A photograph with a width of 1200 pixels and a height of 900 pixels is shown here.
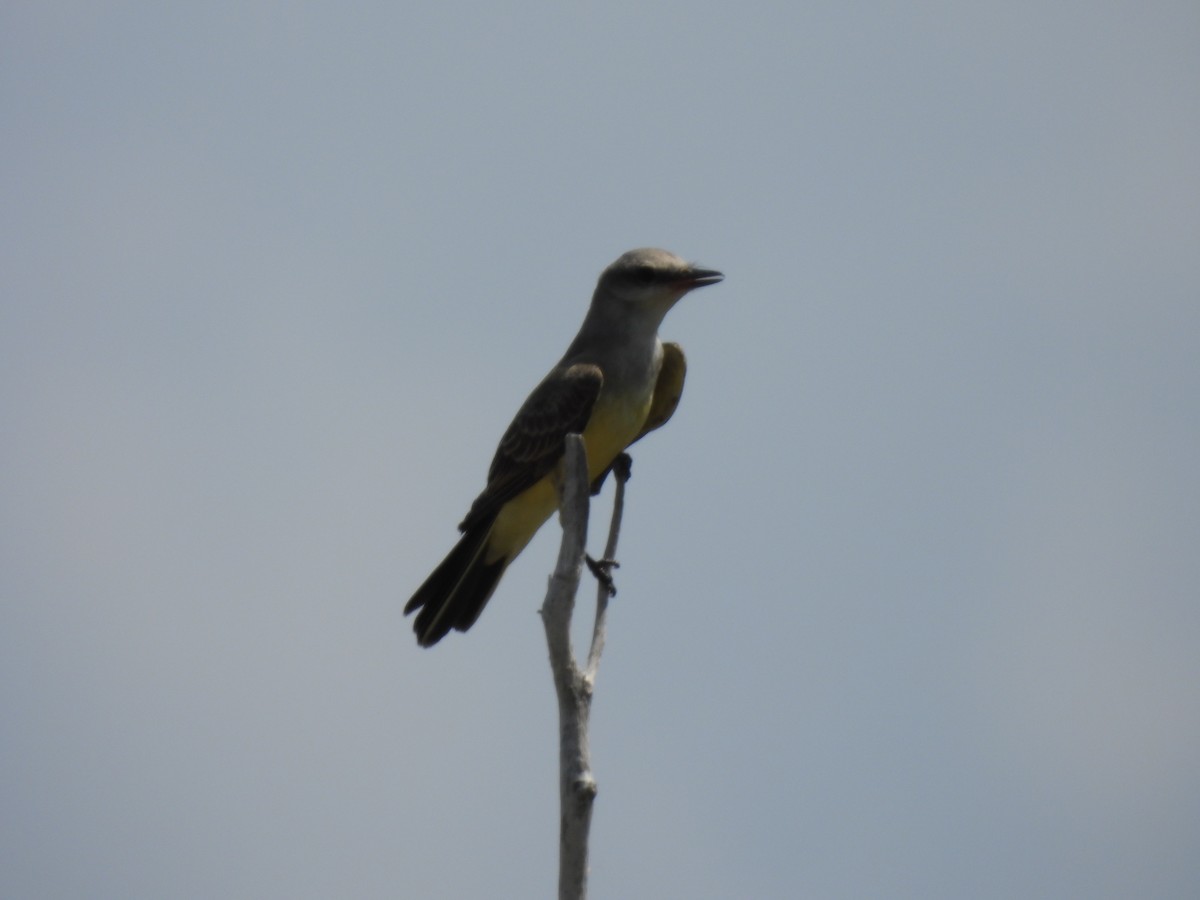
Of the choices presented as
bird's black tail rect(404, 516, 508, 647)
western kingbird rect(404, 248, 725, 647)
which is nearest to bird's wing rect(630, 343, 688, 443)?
western kingbird rect(404, 248, 725, 647)

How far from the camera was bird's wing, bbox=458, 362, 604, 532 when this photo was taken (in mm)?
9531

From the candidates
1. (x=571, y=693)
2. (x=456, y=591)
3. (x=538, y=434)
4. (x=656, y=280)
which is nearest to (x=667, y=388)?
(x=656, y=280)

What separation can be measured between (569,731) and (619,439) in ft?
10.9

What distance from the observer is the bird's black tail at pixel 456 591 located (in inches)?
380

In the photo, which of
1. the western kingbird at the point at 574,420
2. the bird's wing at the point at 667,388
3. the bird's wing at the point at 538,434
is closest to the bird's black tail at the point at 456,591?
the western kingbird at the point at 574,420

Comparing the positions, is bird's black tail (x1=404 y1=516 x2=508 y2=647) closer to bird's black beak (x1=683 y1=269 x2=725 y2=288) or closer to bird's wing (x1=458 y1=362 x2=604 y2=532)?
bird's wing (x1=458 y1=362 x2=604 y2=532)

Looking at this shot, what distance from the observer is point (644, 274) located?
403 inches

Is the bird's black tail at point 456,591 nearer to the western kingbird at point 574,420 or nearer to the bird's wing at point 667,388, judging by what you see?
the western kingbird at point 574,420

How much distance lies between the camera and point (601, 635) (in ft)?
23.7

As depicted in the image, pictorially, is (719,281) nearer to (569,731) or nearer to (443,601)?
(443,601)

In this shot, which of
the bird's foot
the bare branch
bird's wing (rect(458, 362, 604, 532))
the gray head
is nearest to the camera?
the bare branch

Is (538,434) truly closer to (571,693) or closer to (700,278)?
(700,278)

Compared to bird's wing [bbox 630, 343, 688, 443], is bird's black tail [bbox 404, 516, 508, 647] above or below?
below

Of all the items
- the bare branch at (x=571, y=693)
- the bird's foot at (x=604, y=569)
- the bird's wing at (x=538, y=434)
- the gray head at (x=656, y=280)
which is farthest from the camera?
the gray head at (x=656, y=280)
